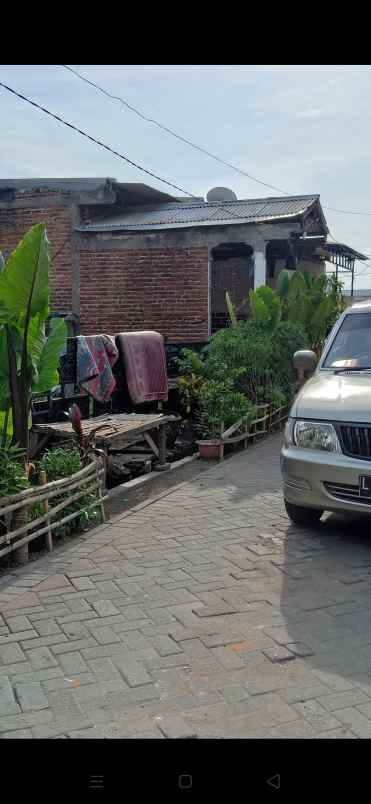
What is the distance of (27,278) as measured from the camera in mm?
5270

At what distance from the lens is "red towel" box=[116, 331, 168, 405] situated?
396 inches

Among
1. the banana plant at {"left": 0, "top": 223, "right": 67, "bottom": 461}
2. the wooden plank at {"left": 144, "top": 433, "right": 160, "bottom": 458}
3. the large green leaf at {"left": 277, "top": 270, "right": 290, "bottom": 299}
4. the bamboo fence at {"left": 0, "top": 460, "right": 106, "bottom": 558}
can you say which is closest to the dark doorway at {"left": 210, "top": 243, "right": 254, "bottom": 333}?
the large green leaf at {"left": 277, "top": 270, "right": 290, "bottom": 299}

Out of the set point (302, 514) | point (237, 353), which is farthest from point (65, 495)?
point (237, 353)

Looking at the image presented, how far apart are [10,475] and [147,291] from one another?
368 inches

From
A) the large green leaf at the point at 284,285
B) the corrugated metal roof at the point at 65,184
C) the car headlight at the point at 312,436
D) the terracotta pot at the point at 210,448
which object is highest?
the corrugated metal roof at the point at 65,184

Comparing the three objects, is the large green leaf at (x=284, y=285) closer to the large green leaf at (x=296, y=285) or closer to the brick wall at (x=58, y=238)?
the large green leaf at (x=296, y=285)

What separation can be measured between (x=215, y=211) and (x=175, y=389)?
18.8 feet

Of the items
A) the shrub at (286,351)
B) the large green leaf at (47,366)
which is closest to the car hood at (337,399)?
the large green leaf at (47,366)

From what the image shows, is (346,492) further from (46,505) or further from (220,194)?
(220,194)

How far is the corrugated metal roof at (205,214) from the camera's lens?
13.9m
